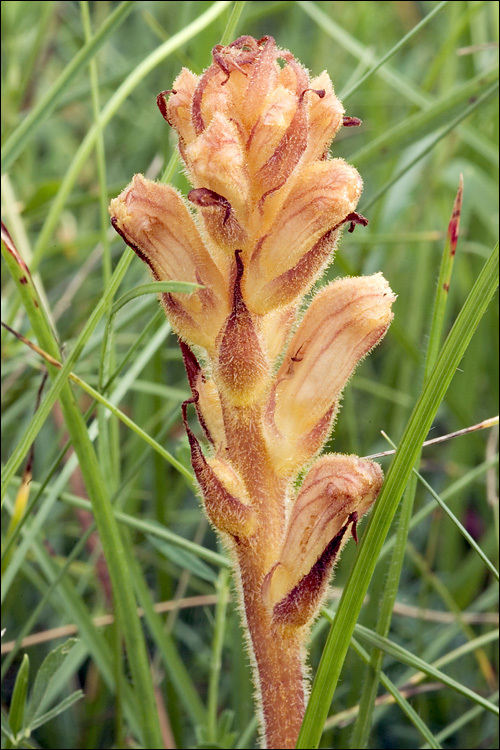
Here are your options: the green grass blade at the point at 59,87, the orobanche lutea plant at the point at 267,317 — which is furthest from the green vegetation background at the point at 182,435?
the orobanche lutea plant at the point at 267,317

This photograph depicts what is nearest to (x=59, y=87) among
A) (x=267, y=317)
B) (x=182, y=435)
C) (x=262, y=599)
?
(x=267, y=317)

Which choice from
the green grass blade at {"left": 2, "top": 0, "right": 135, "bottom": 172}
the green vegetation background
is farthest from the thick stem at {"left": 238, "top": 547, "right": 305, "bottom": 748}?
the green grass blade at {"left": 2, "top": 0, "right": 135, "bottom": 172}

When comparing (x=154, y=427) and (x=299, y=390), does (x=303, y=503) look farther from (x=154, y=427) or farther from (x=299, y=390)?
(x=154, y=427)

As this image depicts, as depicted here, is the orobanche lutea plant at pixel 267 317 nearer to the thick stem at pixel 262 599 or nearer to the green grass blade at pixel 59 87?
the thick stem at pixel 262 599

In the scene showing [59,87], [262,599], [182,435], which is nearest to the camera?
[262,599]

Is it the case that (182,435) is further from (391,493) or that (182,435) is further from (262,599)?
(391,493)

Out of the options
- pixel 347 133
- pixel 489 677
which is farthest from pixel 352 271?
pixel 347 133
